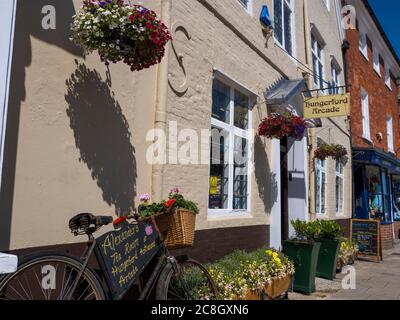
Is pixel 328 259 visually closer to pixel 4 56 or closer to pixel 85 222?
pixel 85 222

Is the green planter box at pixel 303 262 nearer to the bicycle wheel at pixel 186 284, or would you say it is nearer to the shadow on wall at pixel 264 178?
the shadow on wall at pixel 264 178

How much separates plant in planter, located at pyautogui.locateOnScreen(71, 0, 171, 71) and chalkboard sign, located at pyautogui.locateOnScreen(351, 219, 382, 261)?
903 cm

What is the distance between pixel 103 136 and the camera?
3.88m

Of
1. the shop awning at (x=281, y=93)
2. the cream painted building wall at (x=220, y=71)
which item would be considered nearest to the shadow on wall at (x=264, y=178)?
the cream painted building wall at (x=220, y=71)

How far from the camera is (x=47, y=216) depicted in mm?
3266

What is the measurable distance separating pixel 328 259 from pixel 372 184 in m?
8.09

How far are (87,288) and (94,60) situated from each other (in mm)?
2140

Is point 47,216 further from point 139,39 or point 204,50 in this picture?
point 204,50

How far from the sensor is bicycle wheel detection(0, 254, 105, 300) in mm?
2516

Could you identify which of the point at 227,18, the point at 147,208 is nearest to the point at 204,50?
the point at 227,18

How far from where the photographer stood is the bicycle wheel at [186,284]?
136 inches

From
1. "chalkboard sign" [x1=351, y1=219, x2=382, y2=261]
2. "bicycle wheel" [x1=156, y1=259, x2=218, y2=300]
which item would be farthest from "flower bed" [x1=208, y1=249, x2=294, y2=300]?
"chalkboard sign" [x1=351, y1=219, x2=382, y2=261]

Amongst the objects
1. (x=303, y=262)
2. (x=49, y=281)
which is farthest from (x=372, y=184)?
(x=49, y=281)

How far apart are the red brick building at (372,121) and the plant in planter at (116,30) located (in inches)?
449
